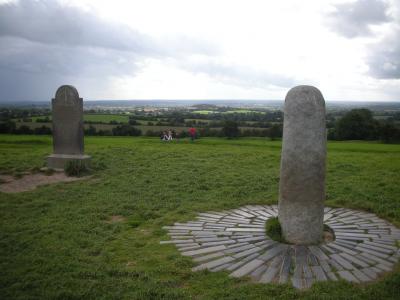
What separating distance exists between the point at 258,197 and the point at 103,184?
4.84 metres

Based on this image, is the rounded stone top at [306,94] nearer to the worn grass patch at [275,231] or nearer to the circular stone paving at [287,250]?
the worn grass patch at [275,231]

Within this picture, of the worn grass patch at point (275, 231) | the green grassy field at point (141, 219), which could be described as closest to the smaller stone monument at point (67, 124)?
the green grassy field at point (141, 219)

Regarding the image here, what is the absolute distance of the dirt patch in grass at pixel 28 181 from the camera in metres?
10.6

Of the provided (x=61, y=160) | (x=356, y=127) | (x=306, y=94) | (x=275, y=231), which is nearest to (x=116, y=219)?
(x=275, y=231)

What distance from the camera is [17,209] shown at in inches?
325

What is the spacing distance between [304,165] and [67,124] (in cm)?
1083

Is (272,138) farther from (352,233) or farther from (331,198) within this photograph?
(352,233)

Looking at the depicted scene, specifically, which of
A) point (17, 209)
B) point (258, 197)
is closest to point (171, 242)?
point (258, 197)

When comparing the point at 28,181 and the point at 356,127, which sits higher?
the point at 356,127

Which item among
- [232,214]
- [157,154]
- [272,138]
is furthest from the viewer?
[272,138]

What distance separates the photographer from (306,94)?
580 centimetres

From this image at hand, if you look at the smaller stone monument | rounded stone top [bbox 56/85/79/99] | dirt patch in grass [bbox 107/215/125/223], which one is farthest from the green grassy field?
rounded stone top [bbox 56/85/79/99]

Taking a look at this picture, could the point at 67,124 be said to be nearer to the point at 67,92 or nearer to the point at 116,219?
the point at 67,92

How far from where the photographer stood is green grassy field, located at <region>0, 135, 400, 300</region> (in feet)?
14.5
